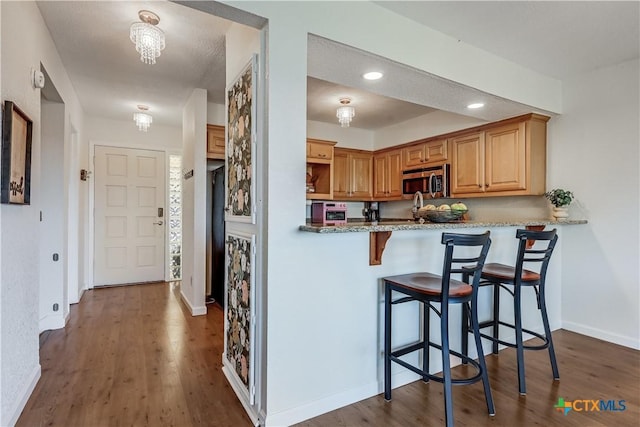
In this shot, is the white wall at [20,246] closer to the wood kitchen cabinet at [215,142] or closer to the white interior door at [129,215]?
the wood kitchen cabinet at [215,142]

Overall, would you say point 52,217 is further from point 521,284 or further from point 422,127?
point 422,127

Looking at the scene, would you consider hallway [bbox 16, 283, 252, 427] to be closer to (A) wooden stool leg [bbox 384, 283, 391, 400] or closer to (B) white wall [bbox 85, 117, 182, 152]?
(A) wooden stool leg [bbox 384, 283, 391, 400]

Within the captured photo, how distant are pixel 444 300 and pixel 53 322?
3.58m

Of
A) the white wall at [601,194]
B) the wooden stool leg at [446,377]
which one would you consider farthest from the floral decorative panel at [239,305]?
the white wall at [601,194]

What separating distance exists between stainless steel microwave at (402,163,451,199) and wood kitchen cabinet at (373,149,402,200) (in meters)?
0.14

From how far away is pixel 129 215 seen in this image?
5.30m

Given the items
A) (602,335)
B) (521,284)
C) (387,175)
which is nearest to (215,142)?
(387,175)

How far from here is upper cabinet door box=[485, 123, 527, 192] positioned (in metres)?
3.42

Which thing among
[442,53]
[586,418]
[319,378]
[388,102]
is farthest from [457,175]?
[319,378]

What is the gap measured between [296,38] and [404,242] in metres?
1.42

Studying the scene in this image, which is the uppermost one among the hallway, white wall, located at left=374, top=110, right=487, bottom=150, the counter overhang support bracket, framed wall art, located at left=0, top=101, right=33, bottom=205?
white wall, located at left=374, top=110, right=487, bottom=150

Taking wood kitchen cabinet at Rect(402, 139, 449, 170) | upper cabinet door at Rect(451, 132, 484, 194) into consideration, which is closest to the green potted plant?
upper cabinet door at Rect(451, 132, 484, 194)

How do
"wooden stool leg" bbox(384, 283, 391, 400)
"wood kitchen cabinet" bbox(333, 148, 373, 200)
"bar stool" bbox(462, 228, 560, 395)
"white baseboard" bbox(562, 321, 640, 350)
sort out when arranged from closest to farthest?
"wooden stool leg" bbox(384, 283, 391, 400) → "bar stool" bbox(462, 228, 560, 395) → "white baseboard" bbox(562, 321, 640, 350) → "wood kitchen cabinet" bbox(333, 148, 373, 200)

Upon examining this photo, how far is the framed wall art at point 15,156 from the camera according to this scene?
1.67 meters
